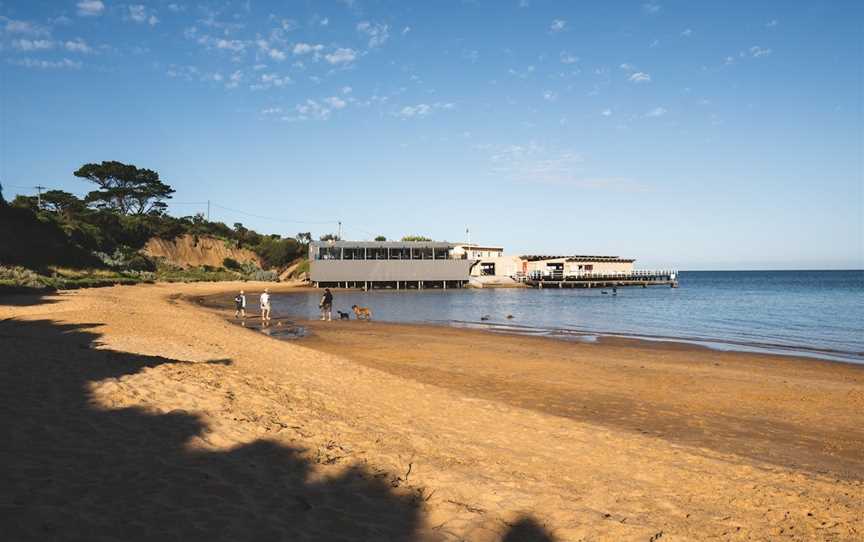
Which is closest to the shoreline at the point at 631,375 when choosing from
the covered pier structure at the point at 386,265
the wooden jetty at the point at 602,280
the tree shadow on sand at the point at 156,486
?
the tree shadow on sand at the point at 156,486

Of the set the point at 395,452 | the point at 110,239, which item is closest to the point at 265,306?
the point at 395,452

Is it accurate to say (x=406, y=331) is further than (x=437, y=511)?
Yes

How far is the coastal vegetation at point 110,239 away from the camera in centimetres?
3966

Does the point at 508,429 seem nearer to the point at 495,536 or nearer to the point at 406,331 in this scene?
the point at 495,536

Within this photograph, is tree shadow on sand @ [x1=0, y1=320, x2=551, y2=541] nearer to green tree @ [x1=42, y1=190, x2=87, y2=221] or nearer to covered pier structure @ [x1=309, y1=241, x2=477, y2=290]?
covered pier structure @ [x1=309, y1=241, x2=477, y2=290]

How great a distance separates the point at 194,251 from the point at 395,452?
79007mm

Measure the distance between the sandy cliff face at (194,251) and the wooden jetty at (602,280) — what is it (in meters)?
46.7

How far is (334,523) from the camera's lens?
436 cm

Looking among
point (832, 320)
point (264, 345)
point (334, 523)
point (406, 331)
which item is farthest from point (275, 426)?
point (832, 320)

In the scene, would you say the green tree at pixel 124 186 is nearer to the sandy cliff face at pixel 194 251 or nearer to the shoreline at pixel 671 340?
the sandy cliff face at pixel 194 251

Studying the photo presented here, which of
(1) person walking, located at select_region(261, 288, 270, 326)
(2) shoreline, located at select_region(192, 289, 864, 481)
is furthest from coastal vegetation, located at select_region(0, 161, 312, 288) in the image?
(2) shoreline, located at select_region(192, 289, 864, 481)

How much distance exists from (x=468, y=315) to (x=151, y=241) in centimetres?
5588

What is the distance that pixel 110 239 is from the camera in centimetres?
6316

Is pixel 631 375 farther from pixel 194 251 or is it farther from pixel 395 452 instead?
pixel 194 251
